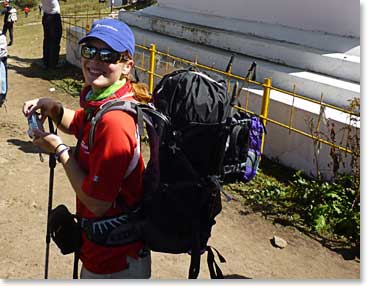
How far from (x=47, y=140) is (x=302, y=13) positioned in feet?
22.9

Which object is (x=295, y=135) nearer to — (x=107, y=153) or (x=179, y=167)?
(x=179, y=167)

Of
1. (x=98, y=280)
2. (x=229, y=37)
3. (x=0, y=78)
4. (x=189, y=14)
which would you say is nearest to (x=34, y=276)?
(x=98, y=280)

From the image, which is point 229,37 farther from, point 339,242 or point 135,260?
point 135,260

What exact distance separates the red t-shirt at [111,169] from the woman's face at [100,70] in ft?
0.27

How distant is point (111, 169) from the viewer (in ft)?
6.77

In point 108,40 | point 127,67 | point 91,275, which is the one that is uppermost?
point 108,40

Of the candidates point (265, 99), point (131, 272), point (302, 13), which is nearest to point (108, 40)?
point (131, 272)

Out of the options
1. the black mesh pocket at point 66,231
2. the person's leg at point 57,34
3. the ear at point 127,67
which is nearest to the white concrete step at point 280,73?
the person's leg at point 57,34

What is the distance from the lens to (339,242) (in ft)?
15.8

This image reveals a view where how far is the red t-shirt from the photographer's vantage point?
204 centimetres

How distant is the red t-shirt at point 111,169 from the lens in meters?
2.04

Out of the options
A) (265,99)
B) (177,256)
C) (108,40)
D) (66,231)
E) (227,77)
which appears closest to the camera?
(108,40)

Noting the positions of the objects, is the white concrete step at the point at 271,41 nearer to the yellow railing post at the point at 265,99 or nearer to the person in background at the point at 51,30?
the yellow railing post at the point at 265,99

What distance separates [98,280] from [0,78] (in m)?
4.76
